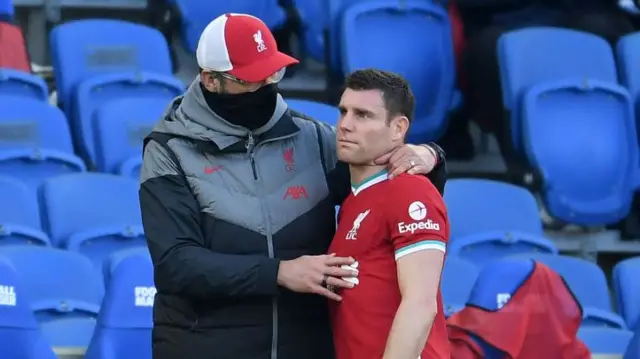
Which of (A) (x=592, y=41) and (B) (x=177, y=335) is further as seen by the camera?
(A) (x=592, y=41)

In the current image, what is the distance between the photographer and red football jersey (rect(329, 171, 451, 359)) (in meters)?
2.65

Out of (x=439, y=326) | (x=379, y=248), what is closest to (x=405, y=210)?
(x=379, y=248)

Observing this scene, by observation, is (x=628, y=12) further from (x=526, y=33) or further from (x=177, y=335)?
(x=177, y=335)

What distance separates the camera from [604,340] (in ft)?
14.6

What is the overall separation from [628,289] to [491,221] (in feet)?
2.30

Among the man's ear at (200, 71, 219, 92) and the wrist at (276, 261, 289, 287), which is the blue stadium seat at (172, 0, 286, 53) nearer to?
the man's ear at (200, 71, 219, 92)

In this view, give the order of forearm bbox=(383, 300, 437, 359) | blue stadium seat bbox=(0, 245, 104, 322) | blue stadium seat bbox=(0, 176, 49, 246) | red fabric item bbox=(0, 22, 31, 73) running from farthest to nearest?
red fabric item bbox=(0, 22, 31, 73), blue stadium seat bbox=(0, 176, 49, 246), blue stadium seat bbox=(0, 245, 104, 322), forearm bbox=(383, 300, 437, 359)

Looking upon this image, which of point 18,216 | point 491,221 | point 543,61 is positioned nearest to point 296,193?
point 18,216

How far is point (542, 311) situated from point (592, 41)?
2.73 metres

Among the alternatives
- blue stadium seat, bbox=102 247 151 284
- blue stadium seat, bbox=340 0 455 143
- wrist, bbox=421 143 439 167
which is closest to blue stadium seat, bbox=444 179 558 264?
blue stadium seat, bbox=340 0 455 143

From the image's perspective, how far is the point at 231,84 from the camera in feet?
9.23

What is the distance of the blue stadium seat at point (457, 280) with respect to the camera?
4.64m

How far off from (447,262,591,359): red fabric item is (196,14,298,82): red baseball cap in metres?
1.12

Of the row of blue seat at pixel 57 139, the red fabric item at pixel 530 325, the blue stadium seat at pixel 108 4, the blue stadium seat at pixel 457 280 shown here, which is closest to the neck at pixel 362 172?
the red fabric item at pixel 530 325
